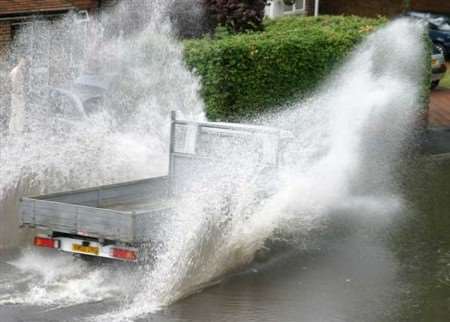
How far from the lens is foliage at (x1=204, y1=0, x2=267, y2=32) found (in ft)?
57.7

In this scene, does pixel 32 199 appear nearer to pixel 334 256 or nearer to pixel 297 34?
pixel 334 256

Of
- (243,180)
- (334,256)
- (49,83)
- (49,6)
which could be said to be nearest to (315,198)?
(334,256)

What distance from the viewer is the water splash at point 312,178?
30.9 ft

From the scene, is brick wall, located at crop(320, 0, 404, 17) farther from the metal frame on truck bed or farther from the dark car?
the metal frame on truck bed

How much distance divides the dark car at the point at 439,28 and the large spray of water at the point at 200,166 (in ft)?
33.4

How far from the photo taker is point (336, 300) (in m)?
9.35

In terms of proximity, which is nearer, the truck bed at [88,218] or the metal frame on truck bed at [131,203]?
the truck bed at [88,218]

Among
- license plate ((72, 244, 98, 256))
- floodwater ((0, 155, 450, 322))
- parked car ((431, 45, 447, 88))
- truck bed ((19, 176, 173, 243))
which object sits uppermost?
parked car ((431, 45, 447, 88))

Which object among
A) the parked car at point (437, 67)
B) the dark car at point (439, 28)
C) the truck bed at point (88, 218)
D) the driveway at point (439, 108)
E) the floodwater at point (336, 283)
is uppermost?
the dark car at point (439, 28)

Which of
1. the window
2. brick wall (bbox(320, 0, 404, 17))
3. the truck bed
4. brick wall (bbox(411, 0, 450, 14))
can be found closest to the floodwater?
the truck bed

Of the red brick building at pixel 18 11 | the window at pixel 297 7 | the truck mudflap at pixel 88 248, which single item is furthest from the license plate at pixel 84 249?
the window at pixel 297 7

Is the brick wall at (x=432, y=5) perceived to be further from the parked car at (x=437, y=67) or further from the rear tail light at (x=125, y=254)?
the rear tail light at (x=125, y=254)

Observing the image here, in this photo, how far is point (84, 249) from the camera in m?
9.44

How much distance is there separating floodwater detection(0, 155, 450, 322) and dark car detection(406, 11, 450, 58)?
16.1 meters
